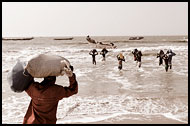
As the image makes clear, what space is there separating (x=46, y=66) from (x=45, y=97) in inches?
12.0

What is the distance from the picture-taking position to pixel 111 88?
367 inches

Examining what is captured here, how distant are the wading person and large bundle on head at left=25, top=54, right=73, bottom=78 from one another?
0.30ft

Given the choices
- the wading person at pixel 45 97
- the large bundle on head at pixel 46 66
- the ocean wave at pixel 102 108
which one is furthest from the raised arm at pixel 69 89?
the ocean wave at pixel 102 108

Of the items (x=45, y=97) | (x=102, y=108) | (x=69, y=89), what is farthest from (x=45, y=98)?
(x=102, y=108)

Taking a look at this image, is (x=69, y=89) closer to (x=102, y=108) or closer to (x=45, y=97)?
(x=45, y=97)

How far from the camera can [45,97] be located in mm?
2441

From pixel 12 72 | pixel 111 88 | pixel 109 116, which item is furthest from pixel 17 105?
pixel 12 72

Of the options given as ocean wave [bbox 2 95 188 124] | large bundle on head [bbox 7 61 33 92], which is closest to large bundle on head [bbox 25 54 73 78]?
large bundle on head [bbox 7 61 33 92]

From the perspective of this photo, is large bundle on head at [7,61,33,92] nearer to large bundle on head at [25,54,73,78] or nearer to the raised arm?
large bundle on head at [25,54,73,78]

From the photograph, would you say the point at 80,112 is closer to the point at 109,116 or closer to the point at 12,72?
the point at 109,116

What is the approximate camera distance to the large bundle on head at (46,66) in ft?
7.77

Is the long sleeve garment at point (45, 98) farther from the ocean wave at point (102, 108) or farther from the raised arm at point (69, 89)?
the ocean wave at point (102, 108)

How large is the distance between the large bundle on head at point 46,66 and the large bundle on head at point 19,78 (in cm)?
9

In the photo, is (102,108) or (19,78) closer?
(19,78)
